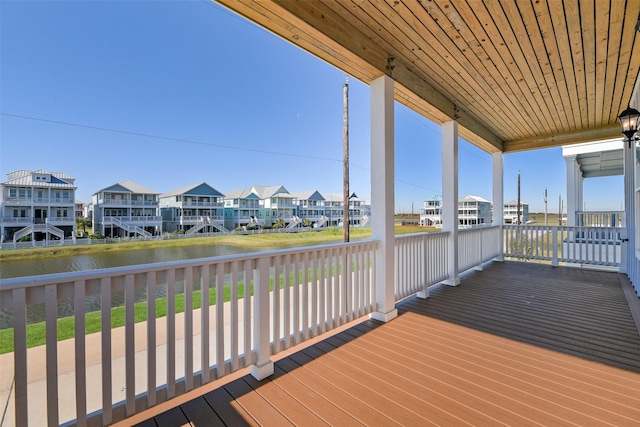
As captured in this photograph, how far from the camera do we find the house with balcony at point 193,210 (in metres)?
2.09

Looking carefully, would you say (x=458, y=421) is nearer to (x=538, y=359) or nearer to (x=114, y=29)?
(x=538, y=359)

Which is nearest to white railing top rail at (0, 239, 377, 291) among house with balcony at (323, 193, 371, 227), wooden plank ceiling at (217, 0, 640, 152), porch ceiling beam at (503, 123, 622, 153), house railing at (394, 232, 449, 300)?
house with balcony at (323, 193, 371, 227)

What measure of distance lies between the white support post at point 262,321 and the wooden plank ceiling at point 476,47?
187 centimetres

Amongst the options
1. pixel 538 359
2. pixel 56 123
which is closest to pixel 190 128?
pixel 56 123

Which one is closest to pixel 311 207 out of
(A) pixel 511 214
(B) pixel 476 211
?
(B) pixel 476 211

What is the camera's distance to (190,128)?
248 centimetres

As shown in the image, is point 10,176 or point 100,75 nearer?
point 10,176

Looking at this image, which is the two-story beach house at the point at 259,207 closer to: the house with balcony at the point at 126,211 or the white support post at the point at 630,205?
the house with balcony at the point at 126,211

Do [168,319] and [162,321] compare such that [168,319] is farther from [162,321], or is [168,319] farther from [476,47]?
[476,47]

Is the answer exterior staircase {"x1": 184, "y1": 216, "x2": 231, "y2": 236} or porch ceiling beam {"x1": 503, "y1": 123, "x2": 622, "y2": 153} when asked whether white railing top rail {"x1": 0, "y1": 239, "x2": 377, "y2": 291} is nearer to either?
exterior staircase {"x1": 184, "y1": 216, "x2": 231, "y2": 236}

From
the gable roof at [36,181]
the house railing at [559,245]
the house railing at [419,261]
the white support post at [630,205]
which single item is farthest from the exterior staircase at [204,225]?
the house railing at [559,245]

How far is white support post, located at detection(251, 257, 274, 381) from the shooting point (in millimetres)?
1973

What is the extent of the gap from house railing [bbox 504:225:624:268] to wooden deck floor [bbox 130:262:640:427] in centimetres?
297

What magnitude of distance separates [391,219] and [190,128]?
85.0 inches
